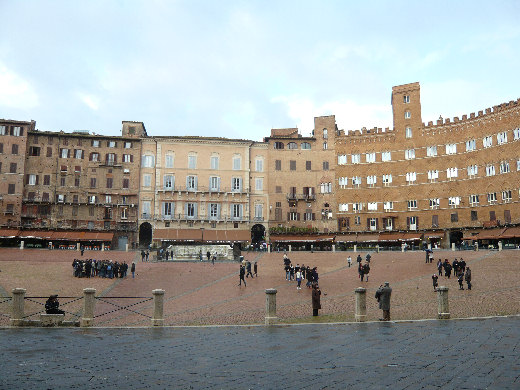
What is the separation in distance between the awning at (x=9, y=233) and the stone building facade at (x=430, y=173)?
131 ft

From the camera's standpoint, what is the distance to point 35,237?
55.1m

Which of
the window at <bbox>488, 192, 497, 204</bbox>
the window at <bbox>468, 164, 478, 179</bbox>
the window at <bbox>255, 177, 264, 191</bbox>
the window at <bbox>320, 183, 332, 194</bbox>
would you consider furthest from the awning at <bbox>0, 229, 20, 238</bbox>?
the window at <bbox>488, 192, 497, 204</bbox>

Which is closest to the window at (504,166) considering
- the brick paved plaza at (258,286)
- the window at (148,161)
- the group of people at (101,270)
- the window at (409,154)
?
the window at (409,154)

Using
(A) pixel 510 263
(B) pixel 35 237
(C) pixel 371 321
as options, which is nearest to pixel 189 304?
(C) pixel 371 321

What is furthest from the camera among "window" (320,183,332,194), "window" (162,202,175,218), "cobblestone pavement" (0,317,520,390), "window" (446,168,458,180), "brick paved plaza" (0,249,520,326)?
"window" (320,183,332,194)

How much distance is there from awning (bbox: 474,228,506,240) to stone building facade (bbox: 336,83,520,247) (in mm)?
791

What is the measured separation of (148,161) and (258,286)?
3708 centimetres

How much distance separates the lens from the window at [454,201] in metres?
57.6

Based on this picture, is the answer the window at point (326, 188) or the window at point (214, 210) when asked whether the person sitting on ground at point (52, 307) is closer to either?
the window at point (214, 210)

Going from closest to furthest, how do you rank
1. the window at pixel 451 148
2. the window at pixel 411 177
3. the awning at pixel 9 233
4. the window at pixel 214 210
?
the awning at pixel 9 233, the window at pixel 451 148, the window at pixel 411 177, the window at pixel 214 210

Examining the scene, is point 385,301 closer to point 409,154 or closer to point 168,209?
point 168,209

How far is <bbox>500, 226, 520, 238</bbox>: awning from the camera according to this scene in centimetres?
4956

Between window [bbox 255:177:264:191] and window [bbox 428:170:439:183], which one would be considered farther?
window [bbox 255:177:264:191]

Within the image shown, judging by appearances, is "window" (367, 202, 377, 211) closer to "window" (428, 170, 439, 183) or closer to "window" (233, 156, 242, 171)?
"window" (428, 170, 439, 183)
